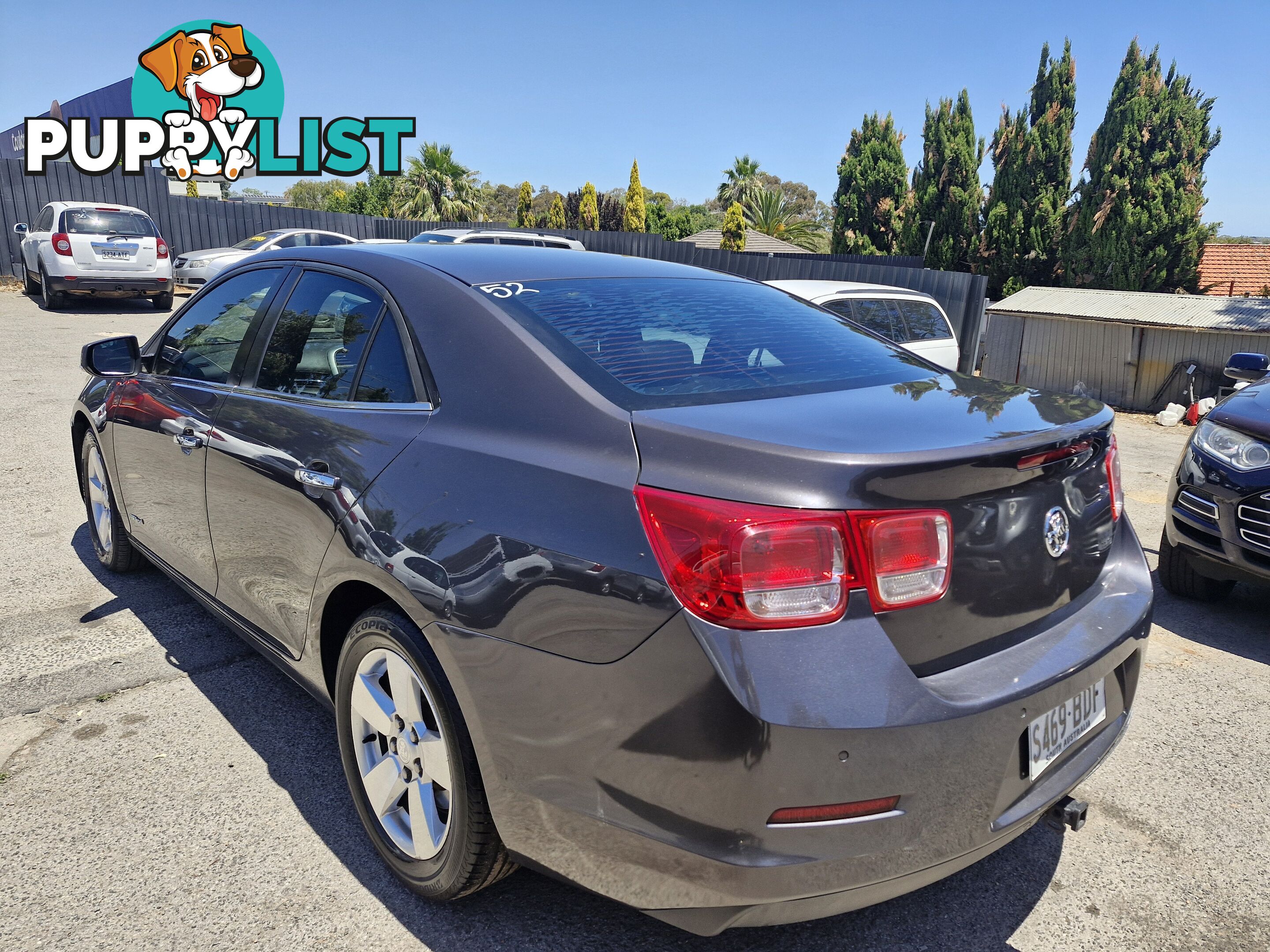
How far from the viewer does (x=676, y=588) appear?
1688 mm

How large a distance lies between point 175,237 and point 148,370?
2178 centimetres

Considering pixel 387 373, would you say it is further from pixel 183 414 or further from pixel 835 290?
pixel 835 290

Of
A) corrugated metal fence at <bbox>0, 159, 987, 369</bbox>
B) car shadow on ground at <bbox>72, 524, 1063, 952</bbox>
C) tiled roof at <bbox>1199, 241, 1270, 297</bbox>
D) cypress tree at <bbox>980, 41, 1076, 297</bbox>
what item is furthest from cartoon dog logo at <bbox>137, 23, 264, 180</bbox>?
tiled roof at <bbox>1199, 241, 1270, 297</bbox>

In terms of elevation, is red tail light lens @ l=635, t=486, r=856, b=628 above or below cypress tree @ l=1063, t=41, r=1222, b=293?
below

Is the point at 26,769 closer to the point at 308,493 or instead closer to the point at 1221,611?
the point at 308,493

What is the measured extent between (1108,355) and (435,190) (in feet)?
132

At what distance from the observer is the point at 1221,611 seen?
15.6 ft

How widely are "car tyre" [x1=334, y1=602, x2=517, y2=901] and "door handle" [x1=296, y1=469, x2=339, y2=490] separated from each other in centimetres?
35

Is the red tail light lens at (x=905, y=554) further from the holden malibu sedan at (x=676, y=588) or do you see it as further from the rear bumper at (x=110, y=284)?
the rear bumper at (x=110, y=284)

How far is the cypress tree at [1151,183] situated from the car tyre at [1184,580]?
20.3m

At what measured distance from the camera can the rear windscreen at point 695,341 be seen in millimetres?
2215

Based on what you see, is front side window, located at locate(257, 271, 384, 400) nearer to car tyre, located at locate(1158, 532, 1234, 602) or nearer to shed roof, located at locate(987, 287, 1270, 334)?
car tyre, located at locate(1158, 532, 1234, 602)

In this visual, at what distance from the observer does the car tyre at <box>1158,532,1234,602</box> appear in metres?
4.74

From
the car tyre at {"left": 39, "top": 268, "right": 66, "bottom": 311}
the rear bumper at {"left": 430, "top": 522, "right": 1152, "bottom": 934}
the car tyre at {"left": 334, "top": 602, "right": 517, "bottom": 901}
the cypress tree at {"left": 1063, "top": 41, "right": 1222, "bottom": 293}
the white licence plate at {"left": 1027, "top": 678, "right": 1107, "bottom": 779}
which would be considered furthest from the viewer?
the cypress tree at {"left": 1063, "top": 41, "right": 1222, "bottom": 293}
